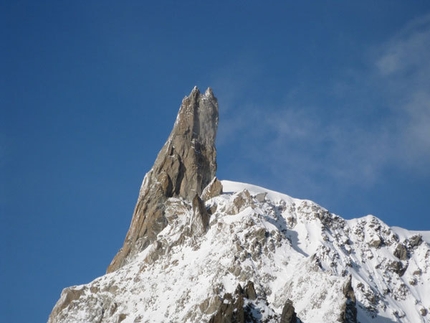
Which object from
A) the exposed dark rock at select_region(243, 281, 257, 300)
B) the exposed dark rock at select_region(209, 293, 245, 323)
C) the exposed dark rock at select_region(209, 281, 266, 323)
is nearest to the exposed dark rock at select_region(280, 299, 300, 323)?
the exposed dark rock at select_region(209, 281, 266, 323)

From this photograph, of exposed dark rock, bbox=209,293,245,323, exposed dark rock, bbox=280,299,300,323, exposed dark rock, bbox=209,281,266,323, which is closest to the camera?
exposed dark rock, bbox=209,293,245,323

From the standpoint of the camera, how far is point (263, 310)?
18838 centimetres

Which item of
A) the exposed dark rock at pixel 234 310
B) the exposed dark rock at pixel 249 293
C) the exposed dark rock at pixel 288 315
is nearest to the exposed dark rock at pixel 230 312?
the exposed dark rock at pixel 234 310

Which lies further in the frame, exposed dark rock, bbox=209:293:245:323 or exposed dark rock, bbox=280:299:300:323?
exposed dark rock, bbox=280:299:300:323

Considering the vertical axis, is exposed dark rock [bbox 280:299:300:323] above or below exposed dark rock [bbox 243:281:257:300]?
below

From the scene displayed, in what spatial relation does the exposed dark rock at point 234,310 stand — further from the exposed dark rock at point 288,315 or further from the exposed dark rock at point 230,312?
the exposed dark rock at point 288,315

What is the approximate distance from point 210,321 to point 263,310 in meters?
9.15

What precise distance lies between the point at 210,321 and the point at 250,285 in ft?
37.4

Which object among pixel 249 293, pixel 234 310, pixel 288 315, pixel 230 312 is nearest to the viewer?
pixel 230 312

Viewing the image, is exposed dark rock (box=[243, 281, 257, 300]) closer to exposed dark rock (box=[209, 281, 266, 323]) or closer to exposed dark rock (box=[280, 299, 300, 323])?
exposed dark rock (box=[209, 281, 266, 323])

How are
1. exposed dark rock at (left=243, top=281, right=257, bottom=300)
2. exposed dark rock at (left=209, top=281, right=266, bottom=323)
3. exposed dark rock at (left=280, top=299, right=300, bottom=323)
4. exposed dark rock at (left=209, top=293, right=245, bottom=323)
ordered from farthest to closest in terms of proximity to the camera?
exposed dark rock at (left=243, top=281, right=257, bottom=300), exposed dark rock at (left=280, top=299, right=300, bottom=323), exposed dark rock at (left=209, top=281, right=266, bottom=323), exposed dark rock at (left=209, top=293, right=245, bottom=323)

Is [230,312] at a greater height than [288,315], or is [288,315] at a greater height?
[288,315]

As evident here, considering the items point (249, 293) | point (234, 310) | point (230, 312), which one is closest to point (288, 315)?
point (249, 293)

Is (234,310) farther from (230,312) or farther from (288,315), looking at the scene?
(288,315)
